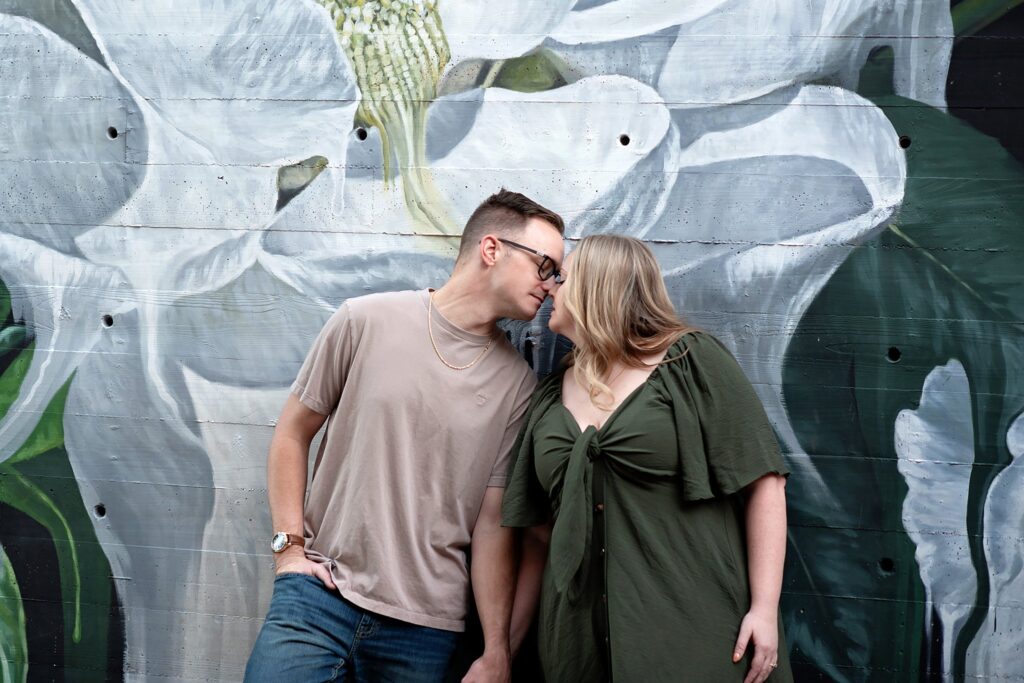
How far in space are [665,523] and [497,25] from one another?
4.95 feet

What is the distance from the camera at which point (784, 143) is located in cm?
261

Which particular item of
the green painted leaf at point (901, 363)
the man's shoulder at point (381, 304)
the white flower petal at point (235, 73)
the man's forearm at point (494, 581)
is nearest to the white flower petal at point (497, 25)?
the white flower petal at point (235, 73)

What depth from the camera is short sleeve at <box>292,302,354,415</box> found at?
7.83ft

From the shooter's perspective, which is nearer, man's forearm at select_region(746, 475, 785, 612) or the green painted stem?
man's forearm at select_region(746, 475, 785, 612)

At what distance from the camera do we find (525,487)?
2283mm

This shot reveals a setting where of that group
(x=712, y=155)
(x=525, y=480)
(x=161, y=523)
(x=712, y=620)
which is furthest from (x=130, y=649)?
(x=712, y=155)

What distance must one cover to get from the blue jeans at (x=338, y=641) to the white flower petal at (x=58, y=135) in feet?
4.58

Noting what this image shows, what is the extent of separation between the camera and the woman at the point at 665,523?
202cm

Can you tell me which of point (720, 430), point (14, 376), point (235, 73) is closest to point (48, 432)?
point (14, 376)

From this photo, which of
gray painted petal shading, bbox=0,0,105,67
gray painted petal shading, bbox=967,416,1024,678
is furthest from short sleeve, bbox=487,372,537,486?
gray painted petal shading, bbox=0,0,105,67

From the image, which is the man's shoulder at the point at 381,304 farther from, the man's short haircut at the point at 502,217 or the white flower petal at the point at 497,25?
the white flower petal at the point at 497,25

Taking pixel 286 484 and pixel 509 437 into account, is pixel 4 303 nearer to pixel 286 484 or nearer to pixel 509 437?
pixel 286 484

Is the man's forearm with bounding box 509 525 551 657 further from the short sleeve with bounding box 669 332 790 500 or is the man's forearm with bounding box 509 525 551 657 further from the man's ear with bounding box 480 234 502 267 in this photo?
the man's ear with bounding box 480 234 502 267

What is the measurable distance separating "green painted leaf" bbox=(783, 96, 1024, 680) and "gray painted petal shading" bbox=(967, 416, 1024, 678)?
0.03 metres
